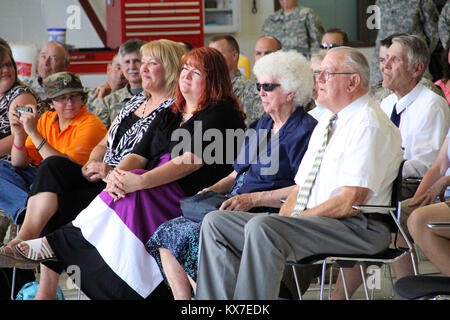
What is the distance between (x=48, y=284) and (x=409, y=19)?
15.7 ft

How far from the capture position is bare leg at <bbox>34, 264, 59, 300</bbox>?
363 cm

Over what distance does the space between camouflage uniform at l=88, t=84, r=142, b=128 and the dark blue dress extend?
2.06 m

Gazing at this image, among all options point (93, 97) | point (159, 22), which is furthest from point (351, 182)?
point (159, 22)

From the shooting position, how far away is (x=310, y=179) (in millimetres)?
3127

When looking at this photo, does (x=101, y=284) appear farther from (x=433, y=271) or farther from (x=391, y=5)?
(x=391, y=5)

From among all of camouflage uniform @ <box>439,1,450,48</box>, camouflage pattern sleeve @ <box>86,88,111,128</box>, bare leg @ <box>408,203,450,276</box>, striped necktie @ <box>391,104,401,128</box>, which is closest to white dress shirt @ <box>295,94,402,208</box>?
bare leg @ <box>408,203,450,276</box>

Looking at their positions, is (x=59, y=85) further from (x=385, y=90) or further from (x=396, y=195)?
(x=396, y=195)

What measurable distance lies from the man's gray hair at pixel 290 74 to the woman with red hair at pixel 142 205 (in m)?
0.36

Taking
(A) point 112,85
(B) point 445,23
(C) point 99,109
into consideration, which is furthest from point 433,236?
(B) point 445,23

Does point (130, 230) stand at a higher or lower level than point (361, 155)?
lower

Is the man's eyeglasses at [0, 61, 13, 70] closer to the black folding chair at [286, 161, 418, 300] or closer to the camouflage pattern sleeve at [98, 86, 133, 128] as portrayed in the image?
the camouflage pattern sleeve at [98, 86, 133, 128]

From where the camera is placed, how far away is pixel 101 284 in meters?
3.64

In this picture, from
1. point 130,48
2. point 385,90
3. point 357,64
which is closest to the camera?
point 357,64
